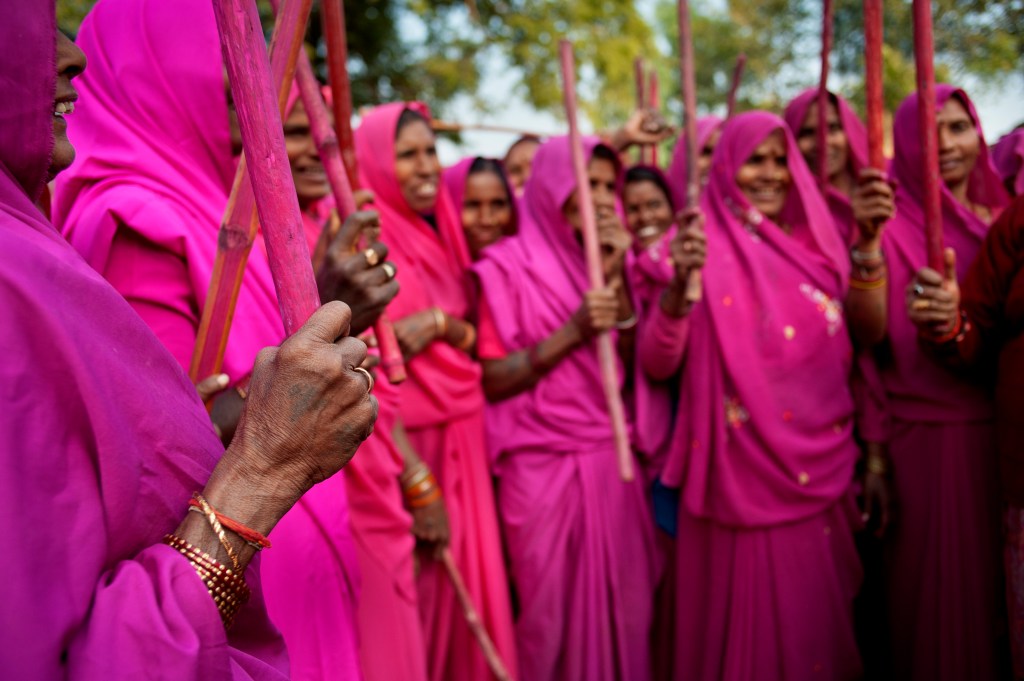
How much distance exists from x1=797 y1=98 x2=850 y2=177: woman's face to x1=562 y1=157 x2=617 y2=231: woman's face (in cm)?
97

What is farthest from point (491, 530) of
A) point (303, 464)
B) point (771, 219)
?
point (303, 464)

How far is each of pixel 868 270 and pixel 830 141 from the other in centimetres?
133

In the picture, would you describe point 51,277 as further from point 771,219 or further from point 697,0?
point 697,0

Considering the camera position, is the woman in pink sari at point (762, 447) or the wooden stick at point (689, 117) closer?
the wooden stick at point (689, 117)

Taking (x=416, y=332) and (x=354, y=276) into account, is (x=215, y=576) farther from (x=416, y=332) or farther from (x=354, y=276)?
(x=416, y=332)

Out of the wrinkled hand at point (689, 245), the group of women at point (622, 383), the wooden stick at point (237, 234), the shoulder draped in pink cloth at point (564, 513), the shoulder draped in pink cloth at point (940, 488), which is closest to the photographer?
the wooden stick at point (237, 234)

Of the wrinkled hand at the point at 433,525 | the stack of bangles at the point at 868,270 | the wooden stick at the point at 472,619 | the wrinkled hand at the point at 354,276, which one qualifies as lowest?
the wooden stick at the point at 472,619

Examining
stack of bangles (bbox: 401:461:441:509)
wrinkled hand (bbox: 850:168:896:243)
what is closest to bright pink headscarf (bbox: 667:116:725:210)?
wrinkled hand (bbox: 850:168:896:243)

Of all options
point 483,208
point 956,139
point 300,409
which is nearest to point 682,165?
point 483,208

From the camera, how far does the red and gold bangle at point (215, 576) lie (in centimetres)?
96

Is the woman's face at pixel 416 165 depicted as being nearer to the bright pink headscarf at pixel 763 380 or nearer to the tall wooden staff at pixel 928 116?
the bright pink headscarf at pixel 763 380

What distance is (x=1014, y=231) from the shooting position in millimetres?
2309

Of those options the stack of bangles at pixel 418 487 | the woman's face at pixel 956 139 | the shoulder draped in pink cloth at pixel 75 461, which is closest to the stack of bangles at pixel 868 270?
the woman's face at pixel 956 139

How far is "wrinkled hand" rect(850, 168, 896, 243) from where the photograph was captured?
2.29m
